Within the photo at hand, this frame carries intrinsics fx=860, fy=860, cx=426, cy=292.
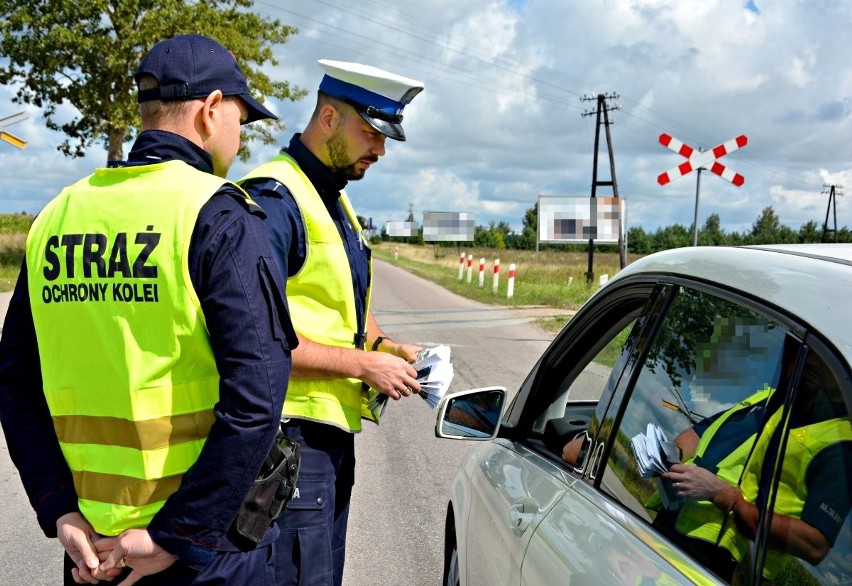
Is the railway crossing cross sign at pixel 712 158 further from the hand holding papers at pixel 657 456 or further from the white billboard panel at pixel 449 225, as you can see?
the white billboard panel at pixel 449 225

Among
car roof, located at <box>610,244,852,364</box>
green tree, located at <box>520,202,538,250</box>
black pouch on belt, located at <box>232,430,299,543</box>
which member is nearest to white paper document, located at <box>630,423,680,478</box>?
car roof, located at <box>610,244,852,364</box>

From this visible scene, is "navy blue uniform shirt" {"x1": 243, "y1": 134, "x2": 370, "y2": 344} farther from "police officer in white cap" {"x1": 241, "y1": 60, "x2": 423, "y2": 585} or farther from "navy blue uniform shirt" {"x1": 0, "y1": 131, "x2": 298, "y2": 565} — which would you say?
"navy blue uniform shirt" {"x1": 0, "y1": 131, "x2": 298, "y2": 565}

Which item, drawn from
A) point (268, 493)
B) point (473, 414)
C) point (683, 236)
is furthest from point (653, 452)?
point (683, 236)

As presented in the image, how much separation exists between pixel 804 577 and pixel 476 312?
18.3 m

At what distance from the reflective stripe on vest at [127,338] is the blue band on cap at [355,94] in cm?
99

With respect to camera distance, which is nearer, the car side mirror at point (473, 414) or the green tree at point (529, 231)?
the car side mirror at point (473, 414)

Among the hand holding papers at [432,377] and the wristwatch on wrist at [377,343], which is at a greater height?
the wristwatch on wrist at [377,343]

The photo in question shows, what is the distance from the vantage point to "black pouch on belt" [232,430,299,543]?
1.90 metres

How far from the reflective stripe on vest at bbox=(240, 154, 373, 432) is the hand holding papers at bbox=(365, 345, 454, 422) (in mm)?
146

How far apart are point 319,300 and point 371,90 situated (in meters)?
0.69

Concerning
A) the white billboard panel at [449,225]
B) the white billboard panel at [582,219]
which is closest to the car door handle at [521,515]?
the white billboard panel at [582,219]

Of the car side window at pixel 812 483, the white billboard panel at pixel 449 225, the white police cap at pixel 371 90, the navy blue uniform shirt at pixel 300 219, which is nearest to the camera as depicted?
the car side window at pixel 812 483

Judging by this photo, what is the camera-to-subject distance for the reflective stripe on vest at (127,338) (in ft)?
5.76

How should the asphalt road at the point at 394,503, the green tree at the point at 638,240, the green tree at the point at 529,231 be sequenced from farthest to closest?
the green tree at the point at 529,231, the green tree at the point at 638,240, the asphalt road at the point at 394,503
